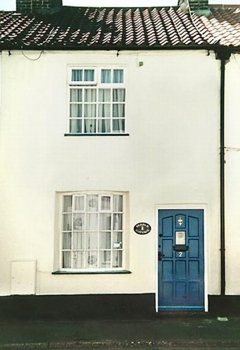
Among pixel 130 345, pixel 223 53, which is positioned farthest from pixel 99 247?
pixel 223 53

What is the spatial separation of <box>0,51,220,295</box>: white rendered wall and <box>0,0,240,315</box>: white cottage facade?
2cm

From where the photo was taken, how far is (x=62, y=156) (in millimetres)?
9305

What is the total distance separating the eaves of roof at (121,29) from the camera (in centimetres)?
948

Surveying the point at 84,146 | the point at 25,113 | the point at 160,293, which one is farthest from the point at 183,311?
the point at 25,113

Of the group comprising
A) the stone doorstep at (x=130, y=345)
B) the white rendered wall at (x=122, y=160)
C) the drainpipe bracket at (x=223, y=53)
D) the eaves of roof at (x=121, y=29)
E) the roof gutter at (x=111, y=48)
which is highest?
the eaves of roof at (x=121, y=29)

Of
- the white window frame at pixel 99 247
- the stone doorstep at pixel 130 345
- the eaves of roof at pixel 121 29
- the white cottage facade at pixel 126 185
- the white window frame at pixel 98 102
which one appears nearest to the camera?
the stone doorstep at pixel 130 345

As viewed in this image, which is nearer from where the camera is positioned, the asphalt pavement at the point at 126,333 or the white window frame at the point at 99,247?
the asphalt pavement at the point at 126,333

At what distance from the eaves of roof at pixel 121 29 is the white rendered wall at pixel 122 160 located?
1.63ft

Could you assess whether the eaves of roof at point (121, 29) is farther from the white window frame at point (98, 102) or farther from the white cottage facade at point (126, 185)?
the white window frame at point (98, 102)

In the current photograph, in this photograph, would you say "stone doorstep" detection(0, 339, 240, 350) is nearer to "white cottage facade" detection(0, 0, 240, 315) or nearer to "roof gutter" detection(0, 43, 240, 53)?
"white cottage facade" detection(0, 0, 240, 315)

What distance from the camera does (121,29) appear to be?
35.8ft

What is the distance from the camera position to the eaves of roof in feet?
31.1

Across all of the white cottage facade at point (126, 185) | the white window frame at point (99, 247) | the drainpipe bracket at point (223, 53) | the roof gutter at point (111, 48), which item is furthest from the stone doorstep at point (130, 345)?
the roof gutter at point (111, 48)

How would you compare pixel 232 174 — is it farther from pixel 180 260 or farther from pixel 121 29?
pixel 121 29
